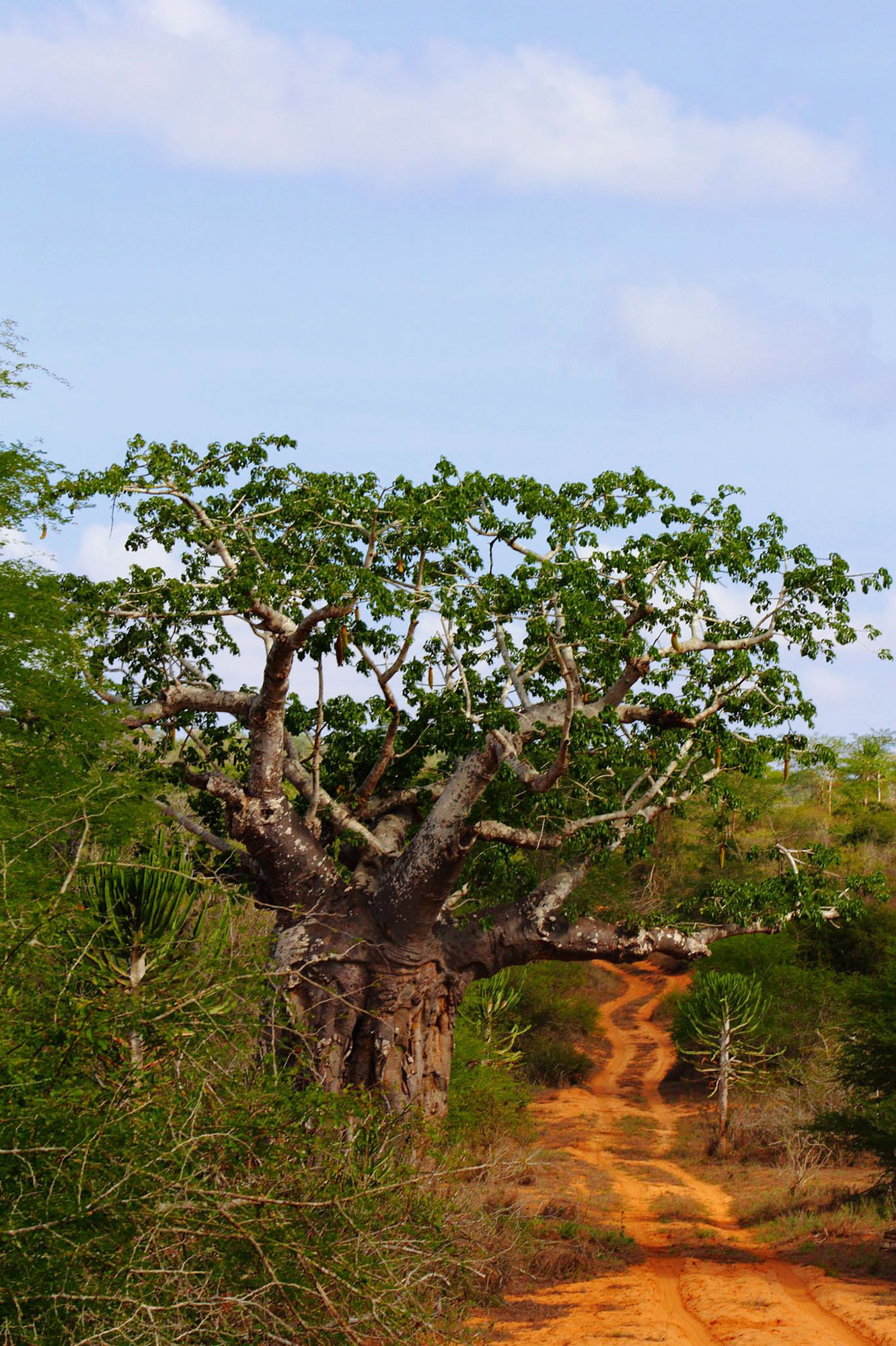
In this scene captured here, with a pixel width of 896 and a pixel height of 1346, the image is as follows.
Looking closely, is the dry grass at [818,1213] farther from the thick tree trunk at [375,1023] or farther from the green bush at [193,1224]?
the green bush at [193,1224]

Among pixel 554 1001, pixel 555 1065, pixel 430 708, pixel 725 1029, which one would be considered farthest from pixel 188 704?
pixel 554 1001

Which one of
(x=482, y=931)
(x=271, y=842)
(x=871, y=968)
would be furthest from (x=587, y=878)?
(x=271, y=842)

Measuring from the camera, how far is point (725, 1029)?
2147 cm

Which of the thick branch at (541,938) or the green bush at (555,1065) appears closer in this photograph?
the thick branch at (541,938)

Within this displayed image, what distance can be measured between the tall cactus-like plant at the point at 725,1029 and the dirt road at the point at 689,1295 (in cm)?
246

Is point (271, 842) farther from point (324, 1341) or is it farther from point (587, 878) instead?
point (587, 878)

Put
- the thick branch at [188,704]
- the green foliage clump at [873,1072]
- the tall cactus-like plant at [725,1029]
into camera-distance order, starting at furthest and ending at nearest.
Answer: the tall cactus-like plant at [725,1029]
the green foliage clump at [873,1072]
the thick branch at [188,704]

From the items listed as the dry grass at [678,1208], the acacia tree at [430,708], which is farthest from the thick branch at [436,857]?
the dry grass at [678,1208]

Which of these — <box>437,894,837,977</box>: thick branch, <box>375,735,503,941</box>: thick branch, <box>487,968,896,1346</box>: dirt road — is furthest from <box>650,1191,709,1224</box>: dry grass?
<box>375,735,503,941</box>: thick branch

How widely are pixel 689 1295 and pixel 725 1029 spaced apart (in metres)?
11.2

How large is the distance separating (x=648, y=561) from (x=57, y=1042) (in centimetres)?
870

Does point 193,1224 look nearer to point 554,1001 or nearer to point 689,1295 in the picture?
point 689,1295

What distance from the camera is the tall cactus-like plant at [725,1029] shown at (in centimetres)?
2088

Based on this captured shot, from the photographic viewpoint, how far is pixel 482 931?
12992 millimetres
